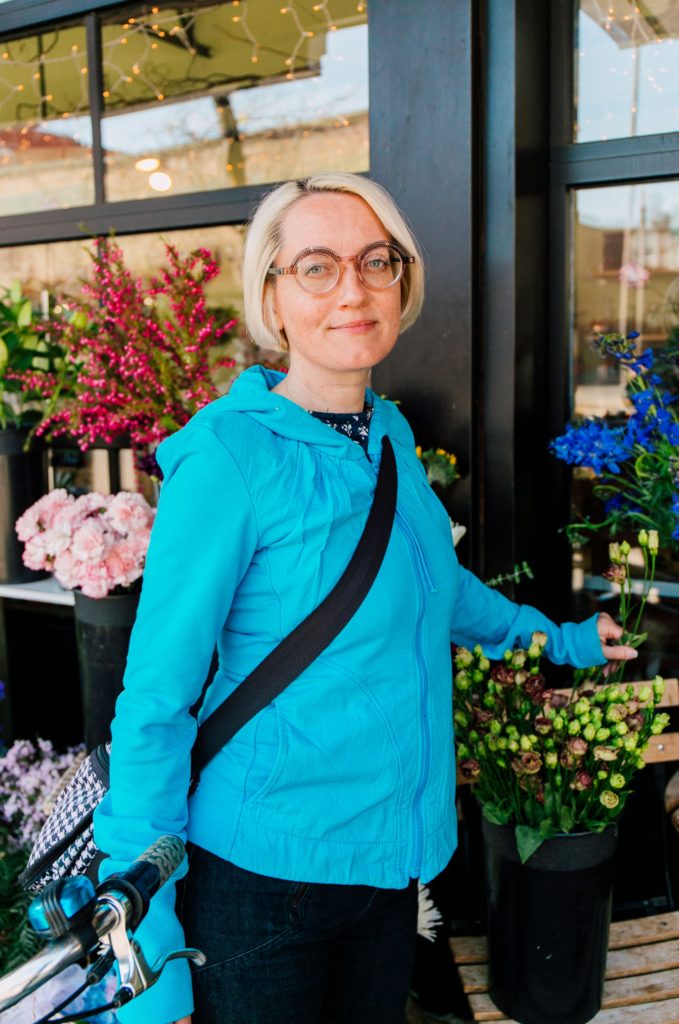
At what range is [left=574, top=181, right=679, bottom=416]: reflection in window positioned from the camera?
2.62 m

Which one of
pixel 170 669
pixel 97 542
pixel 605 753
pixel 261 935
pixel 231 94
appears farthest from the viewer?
pixel 231 94

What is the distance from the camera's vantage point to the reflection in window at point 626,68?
2438 millimetres

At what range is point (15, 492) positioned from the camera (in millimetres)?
2926

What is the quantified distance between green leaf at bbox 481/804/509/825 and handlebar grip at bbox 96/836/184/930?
3.39 feet

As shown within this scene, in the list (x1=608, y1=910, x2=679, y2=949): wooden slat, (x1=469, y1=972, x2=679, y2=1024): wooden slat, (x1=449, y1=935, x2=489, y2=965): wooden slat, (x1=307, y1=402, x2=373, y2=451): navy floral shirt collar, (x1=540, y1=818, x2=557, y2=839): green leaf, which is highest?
(x1=307, y1=402, x2=373, y2=451): navy floral shirt collar

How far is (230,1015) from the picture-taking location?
133 centimetres

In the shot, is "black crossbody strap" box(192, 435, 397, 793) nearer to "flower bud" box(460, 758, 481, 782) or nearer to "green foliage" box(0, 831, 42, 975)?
"flower bud" box(460, 758, 481, 782)

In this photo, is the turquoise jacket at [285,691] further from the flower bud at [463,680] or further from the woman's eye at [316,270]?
the flower bud at [463,680]

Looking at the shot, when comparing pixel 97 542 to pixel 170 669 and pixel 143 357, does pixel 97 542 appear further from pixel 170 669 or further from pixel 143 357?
pixel 170 669

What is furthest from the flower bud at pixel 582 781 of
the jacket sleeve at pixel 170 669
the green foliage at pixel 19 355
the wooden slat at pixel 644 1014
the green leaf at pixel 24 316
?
the green leaf at pixel 24 316

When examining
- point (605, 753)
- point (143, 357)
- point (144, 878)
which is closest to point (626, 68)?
point (143, 357)

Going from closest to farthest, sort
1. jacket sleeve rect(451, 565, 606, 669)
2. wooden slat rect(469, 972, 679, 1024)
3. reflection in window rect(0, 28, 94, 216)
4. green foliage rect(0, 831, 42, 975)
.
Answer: jacket sleeve rect(451, 565, 606, 669), wooden slat rect(469, 972, 679, 1024), green foliage rect(0, 831, 42, 975), reflection in window rect(0, 28, 94, 216)

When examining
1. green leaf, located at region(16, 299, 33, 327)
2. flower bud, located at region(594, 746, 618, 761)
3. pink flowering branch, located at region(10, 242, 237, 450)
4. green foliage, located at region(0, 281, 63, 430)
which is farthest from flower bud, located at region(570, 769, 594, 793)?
green leaf, located at region(16, 299, 33, 327)

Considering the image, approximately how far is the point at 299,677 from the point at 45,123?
2866 mm
